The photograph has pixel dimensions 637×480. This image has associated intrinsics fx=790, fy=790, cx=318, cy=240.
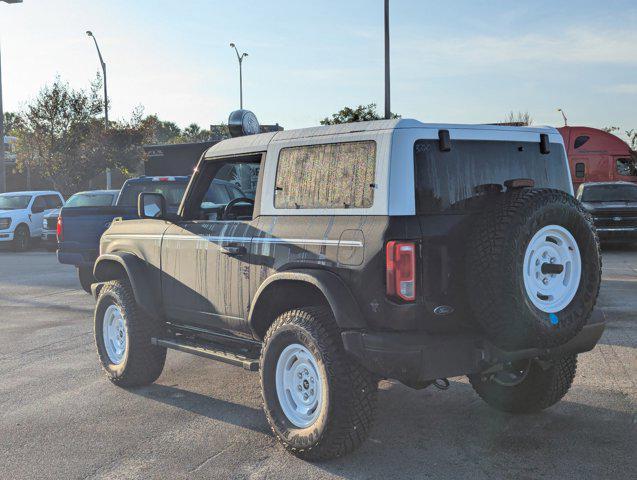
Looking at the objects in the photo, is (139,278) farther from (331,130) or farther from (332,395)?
(332,395)

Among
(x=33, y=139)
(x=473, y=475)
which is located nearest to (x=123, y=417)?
(x=473, y=475)

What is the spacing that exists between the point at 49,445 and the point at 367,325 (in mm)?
2266

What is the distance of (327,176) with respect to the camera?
4.95 metres

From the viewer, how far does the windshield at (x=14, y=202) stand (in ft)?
78.7

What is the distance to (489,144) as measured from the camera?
Result: 4.95m

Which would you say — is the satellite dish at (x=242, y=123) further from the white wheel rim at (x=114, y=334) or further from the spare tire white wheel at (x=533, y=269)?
the spare tire white wheel at (x=533, y=269)

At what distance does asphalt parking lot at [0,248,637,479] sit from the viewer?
15.1ft

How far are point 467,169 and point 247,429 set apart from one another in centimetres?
229

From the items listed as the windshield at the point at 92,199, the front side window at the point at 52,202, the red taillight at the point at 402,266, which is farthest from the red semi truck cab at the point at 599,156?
the red taillight at the point at 402,266

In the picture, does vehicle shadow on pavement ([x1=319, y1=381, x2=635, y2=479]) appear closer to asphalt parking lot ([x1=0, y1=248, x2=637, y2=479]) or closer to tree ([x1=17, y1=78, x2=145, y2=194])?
asphalt parking lot ([x1=0, y1=248, x2=637, y2=479])

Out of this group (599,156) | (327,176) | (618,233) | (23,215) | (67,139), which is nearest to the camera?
(327,176)

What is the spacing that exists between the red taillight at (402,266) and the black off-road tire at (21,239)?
68.1 ft

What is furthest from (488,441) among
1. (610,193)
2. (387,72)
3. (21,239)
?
(21,239)

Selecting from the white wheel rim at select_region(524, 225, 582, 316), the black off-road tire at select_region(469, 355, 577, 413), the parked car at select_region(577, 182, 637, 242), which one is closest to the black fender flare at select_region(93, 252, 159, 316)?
the black off-road tire at select_region(469, 355, 577, 413)
